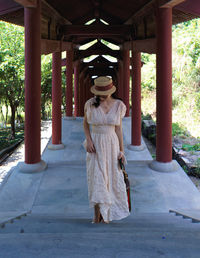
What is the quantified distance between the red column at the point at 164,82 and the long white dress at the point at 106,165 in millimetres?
2497

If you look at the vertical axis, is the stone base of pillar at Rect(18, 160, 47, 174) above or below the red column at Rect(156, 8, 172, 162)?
below

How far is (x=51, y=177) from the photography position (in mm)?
4777

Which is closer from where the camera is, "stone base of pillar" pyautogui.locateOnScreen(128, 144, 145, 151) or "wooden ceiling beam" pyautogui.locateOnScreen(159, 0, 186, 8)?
"wooden ceiling beam" pyautogui.locateOnScreen(159, 0, 186, 8)

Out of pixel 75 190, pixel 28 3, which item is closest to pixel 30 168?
pixel 75 190

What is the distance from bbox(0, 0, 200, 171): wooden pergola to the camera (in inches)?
192

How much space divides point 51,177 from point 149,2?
431cm

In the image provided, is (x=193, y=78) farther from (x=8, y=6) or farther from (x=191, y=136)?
(x=8, y=6)

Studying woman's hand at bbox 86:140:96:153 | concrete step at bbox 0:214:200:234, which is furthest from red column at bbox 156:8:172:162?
woman's hand at bbox 86:140:96:153

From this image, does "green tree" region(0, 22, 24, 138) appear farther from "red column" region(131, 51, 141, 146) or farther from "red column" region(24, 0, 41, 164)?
"red column" region(24, 0, 41, 164)

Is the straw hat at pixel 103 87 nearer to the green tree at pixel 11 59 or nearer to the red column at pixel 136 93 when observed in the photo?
the red column at pixel 136 93

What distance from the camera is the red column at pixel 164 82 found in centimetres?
492

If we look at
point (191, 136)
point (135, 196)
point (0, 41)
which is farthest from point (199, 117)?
point (0, 41)

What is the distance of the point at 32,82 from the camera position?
191 inches

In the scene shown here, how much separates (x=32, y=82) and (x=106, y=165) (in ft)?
9.29
